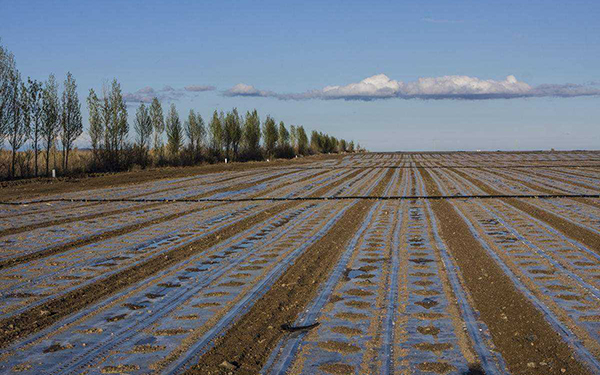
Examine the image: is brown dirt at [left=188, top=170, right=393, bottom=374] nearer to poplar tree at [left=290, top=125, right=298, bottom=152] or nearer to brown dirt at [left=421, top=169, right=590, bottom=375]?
brown dirt at [left=421, top=169, right=590, bottom=375]

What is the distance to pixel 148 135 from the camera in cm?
5609

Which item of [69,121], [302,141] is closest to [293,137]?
[302,141]

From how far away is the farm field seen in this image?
5148 mm

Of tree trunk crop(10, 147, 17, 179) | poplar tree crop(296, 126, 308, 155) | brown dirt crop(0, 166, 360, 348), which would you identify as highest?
poplar tree crop(296, 126, 308, 155)

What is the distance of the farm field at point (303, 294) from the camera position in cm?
515

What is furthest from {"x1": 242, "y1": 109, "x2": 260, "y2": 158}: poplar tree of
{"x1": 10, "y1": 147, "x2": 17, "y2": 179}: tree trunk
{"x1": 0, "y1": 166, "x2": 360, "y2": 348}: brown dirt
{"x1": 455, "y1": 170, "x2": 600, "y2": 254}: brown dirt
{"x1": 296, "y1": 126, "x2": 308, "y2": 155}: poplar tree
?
{"x1": 0, "y1": 166, "x2": 360, "y2": 348}: brown dirt

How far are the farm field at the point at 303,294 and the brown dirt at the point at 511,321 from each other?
22 millimetres

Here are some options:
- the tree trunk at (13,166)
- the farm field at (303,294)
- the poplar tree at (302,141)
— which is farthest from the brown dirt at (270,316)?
the poplar tree at (302,141)

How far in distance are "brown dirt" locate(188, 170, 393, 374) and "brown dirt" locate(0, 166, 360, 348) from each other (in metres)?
2.03

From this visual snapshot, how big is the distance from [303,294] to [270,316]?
1081 mm

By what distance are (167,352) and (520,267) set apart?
5.83 m

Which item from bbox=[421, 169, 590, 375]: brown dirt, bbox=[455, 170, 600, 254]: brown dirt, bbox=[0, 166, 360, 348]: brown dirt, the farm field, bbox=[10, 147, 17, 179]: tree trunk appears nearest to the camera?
bbox=[421, 169, 590, 375]: brown dirt

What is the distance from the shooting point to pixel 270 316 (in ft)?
20.8

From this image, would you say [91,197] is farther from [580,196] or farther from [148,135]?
[148,135]
